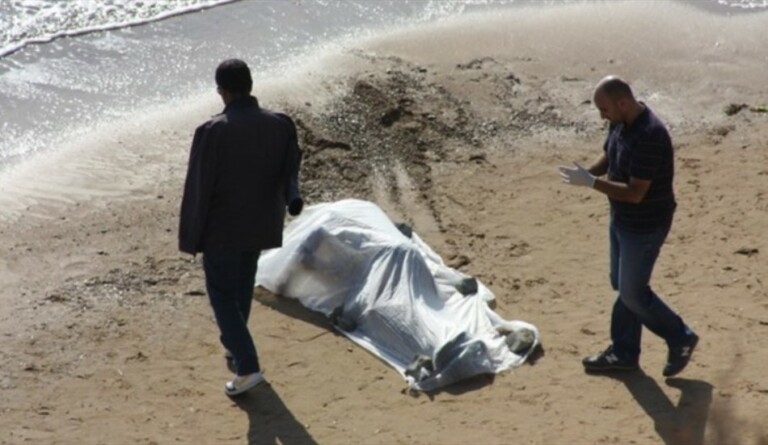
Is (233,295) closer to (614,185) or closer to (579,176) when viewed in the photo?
(579,176)

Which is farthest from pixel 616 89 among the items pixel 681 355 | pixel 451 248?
pixel 451 248

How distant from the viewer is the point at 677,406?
22.8ft

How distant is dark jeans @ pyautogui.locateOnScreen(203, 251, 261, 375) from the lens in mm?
6965

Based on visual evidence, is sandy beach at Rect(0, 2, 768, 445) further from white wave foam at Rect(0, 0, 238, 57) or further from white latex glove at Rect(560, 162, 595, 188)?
white wave foam at Rect(0, 0, 238, 57)

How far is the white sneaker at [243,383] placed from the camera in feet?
23.4

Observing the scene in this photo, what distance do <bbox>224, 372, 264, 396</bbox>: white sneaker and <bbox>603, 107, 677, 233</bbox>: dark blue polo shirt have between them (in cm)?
195

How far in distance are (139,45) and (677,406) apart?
676 cm

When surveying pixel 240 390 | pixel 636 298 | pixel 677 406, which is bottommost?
pixel 677 406

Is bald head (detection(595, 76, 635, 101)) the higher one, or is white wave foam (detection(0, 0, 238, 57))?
bald head (detection(595, 76, 635, 101))

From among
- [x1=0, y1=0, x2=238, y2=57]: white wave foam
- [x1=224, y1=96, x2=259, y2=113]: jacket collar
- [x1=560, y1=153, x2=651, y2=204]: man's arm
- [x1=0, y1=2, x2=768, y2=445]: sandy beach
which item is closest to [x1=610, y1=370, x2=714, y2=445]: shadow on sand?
[x1=0, y1=2, x2=768, y2=445]: sandy beach

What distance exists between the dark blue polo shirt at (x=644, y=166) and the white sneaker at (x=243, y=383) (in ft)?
6.41

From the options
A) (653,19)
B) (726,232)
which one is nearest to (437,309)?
(726,232)

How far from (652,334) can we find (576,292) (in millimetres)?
709

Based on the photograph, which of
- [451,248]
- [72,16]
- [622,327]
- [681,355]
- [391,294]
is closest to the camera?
[681,355]
